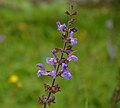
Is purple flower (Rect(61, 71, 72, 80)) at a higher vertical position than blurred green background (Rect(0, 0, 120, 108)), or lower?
lower

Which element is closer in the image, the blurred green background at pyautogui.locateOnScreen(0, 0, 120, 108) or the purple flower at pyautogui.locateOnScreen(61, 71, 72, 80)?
the purple flower at pyautogui.locateOnScreen(61, 71, 72, 80)

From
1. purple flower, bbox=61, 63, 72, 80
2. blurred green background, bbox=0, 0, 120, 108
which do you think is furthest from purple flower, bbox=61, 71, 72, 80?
blurred green background, bbox=0, 0, 120, 108

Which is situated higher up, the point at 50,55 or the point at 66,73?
the point at 50,55

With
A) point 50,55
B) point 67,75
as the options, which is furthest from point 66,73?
point 50,55

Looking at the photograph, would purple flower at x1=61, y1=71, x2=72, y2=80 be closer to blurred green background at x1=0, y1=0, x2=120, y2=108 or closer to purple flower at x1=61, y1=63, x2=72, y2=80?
purple flower at x1=61, y1=63, x2=72, y2=80

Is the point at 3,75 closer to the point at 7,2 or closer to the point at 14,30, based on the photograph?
the point at 14,30

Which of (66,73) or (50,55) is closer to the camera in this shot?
(66,73)

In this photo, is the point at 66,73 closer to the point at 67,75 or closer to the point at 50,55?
the point at 67,75

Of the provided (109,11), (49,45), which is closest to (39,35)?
(49,45)
